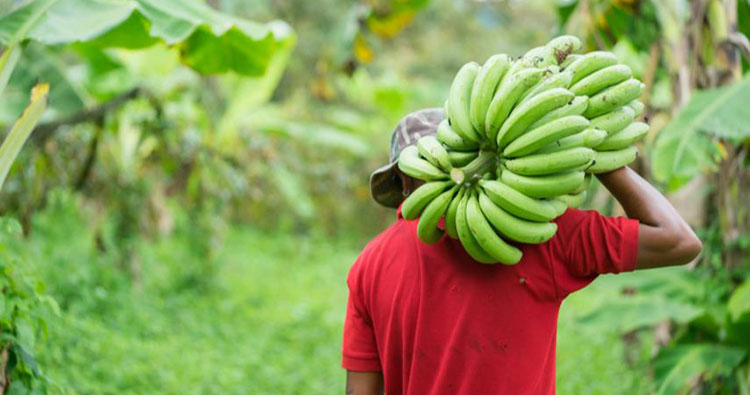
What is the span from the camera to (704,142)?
3338 millimetres

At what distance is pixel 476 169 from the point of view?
1812 mm

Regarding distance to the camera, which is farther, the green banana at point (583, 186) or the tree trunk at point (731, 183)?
the tree trunk at point (731, 183)

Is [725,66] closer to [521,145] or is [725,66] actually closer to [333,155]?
[521,145]

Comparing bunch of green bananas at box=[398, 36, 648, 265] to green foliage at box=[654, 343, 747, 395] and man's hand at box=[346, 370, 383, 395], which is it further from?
green foliage at box=[654, 343, 747, 395]

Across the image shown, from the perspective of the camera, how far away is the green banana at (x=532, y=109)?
5.67 feet

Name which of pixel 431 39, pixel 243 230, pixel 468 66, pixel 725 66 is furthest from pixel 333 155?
pixel 468 66

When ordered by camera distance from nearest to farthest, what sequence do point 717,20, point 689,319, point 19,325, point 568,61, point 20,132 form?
point 568,61
point 19,325
point 20,132
point 689,319
point 717,20

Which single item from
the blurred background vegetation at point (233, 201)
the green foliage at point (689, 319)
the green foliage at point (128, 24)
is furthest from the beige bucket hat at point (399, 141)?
the green foliage at point (689, 319)

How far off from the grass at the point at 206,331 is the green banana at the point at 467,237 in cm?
217

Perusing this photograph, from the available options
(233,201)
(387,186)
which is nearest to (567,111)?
(387,186)

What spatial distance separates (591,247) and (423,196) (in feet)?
1.42

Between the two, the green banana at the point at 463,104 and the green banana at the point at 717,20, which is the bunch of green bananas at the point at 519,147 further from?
the green banana at the point at 717,20

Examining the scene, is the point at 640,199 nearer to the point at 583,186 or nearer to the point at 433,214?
the point at 583,186

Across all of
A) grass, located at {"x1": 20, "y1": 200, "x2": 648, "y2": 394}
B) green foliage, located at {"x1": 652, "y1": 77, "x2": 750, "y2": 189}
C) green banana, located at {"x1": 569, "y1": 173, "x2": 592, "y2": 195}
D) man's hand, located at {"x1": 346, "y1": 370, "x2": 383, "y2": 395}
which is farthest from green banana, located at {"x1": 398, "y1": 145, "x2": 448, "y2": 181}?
grass, located at {"x1": 20, "y1": 200, "x2": 648, "y2": 394}
